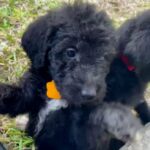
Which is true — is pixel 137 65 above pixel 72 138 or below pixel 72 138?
above

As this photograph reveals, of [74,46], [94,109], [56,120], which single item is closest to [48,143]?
[56,120]

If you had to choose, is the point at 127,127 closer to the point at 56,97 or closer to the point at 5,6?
the point at 56,97

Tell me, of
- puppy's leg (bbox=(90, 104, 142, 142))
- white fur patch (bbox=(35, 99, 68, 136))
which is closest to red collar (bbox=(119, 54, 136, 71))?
puppy's leg (bbox=(90, 104, 142, 142))

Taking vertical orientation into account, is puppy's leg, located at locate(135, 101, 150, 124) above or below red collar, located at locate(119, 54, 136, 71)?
below

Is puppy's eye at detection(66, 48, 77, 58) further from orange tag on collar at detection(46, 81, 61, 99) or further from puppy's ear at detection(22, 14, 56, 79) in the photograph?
orange tag on collar at detection(46, 81, 61, 99)

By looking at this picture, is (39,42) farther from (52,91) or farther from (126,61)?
(126,61)

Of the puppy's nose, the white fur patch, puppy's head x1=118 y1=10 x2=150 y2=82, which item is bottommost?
the white fur patch

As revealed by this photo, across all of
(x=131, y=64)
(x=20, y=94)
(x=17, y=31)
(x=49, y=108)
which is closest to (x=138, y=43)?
(x=131, y=64)
